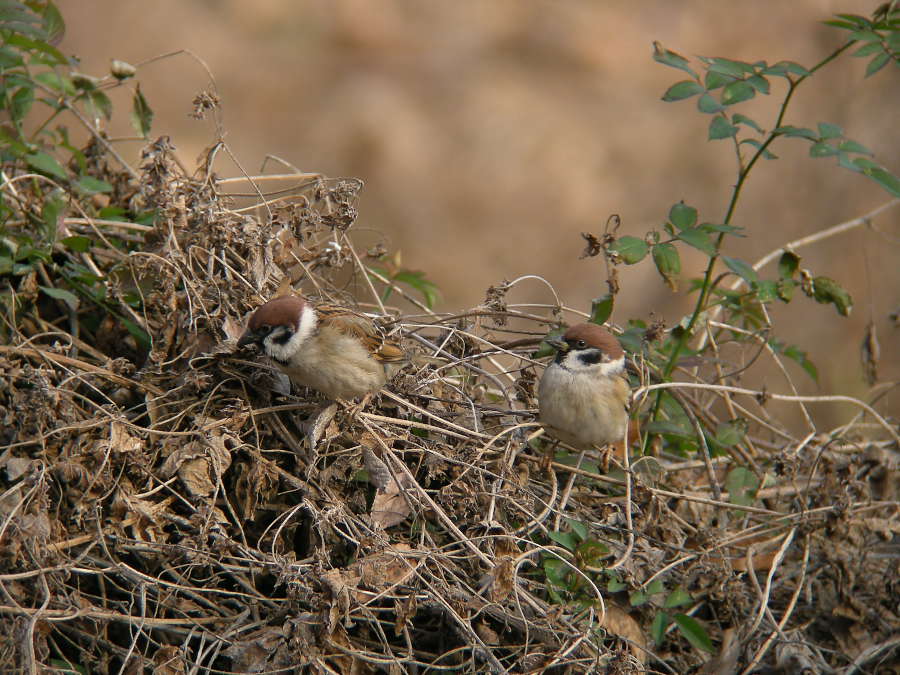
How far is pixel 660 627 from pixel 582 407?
65 cm

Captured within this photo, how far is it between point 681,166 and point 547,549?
4.35m

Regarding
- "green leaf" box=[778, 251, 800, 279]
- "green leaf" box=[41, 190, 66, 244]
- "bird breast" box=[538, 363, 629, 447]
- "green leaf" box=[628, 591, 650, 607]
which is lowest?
"green leaf" box=[628, 591, 650, 607]

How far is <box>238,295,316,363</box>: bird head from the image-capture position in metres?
2.57

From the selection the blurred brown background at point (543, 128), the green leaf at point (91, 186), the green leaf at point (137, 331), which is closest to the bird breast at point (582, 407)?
the green leaf at point (137, 331)

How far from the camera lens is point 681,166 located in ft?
20.3

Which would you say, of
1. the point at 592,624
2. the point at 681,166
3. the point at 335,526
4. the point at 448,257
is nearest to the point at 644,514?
the point at 592,624

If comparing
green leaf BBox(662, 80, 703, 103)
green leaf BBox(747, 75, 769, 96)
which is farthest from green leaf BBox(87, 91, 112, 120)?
green leaf BBox(747, 75, 769, 96)

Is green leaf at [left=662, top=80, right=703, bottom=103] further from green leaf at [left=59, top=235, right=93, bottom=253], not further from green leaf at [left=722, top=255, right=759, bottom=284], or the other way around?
green leaf at [left=59, top=235, right=93, bottom=253]

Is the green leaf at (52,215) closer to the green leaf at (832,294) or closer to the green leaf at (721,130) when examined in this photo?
the green leaf at (721,130)

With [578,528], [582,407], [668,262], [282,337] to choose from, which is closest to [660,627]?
[578,528]

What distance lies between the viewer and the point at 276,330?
2.57m

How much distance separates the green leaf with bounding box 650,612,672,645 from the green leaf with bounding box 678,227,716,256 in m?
1.04

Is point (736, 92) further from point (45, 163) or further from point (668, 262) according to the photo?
point (45, 163)

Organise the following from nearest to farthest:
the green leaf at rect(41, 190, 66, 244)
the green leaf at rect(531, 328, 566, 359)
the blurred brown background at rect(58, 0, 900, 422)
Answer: the green leaf at rect(41, 190, 66, 244) < the green leaf at rect(531, 328, 566, 359) < the blurred brown background at rect(58, 0, 900, 422)
